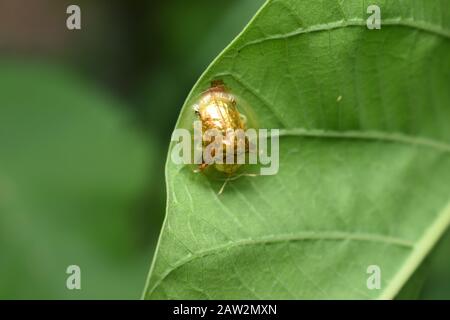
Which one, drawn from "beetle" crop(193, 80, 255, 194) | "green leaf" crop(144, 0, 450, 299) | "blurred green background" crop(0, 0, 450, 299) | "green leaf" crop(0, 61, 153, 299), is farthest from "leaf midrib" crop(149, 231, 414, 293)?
"green leaf" crop(0, 61, 153, 299)

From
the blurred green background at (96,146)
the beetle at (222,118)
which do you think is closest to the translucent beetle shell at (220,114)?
the beetle at (222,118)

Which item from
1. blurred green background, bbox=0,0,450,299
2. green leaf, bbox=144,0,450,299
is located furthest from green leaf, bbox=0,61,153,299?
green leaf, bbox=144,0,450,299

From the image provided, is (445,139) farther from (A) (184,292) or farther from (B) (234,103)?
(A) (184,292)

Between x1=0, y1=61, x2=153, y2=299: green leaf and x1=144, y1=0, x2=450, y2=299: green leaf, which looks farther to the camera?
x1=0, y1=61, x2=153, y2=299: green leaf

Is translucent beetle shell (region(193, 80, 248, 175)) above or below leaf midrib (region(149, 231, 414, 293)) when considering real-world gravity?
above

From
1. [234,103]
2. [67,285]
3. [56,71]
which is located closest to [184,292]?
[234,103]

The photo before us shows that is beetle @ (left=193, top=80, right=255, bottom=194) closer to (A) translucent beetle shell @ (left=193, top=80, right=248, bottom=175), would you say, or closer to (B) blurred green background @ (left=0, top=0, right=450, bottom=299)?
(A) translucent beetle shell @ (left=193, top=80, right=248, bottom=175)
